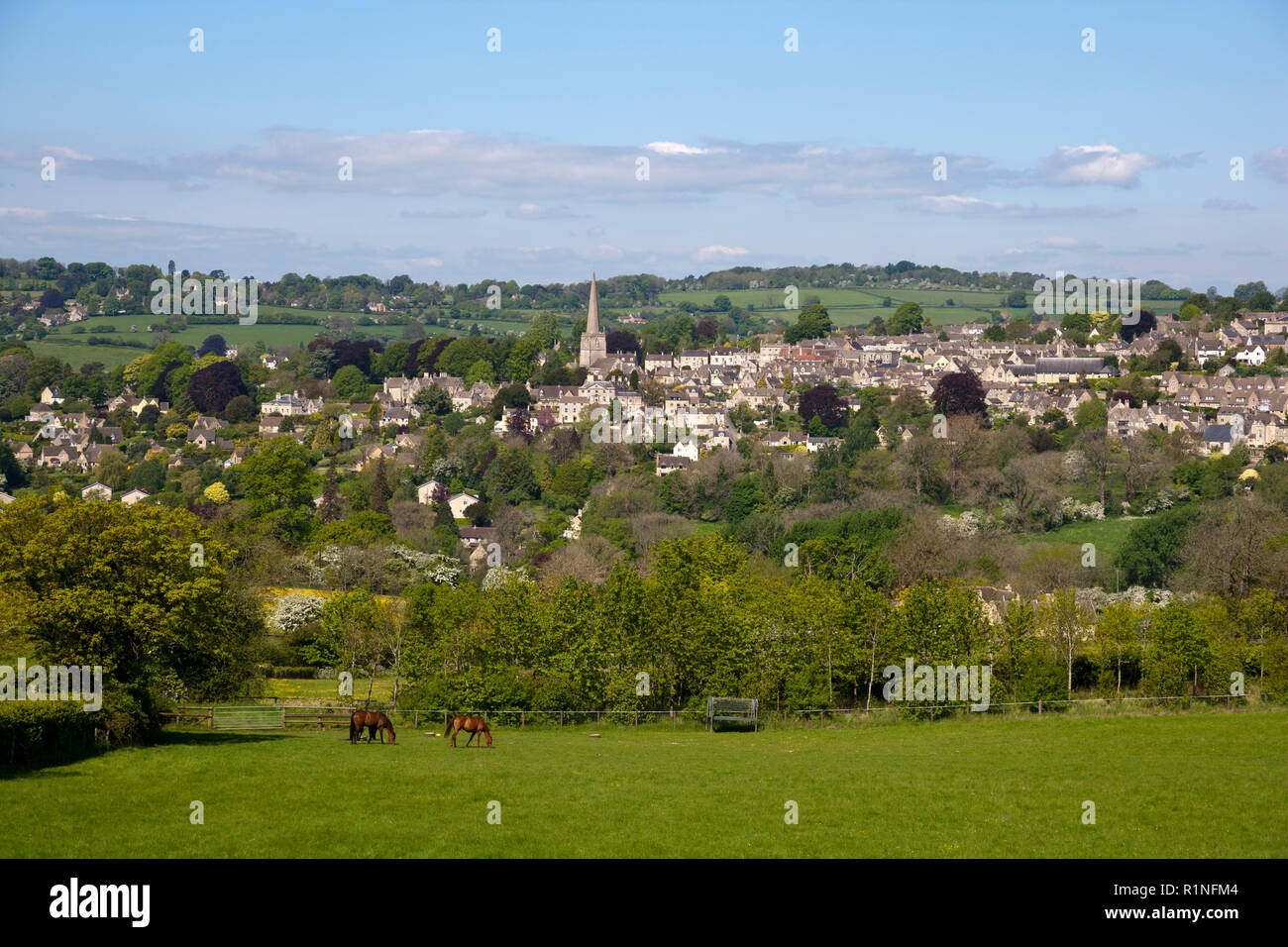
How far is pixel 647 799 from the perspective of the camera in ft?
60.3

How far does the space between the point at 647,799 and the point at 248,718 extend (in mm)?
12001

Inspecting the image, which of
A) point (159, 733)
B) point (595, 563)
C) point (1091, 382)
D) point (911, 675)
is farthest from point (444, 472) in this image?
point (159, 733)

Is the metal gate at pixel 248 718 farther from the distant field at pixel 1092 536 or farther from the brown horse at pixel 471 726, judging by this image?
the distant field at pixel 1092 536

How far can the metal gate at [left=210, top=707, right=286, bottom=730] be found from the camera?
86.7ft

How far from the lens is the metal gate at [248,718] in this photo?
26.4 metres

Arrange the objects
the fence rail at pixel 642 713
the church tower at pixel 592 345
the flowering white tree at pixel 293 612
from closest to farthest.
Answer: the fence rail at pixel 642 713 → the flowering white tree at pixel 293 612 → the church tower at pixel 592 345

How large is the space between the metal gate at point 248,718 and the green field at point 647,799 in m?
1.11

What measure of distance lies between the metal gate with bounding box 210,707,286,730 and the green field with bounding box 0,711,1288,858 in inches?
43.8

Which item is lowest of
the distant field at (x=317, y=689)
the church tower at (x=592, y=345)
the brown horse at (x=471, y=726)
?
the distant field at (x=317, y=689)

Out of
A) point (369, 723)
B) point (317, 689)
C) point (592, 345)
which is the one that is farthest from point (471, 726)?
point (592, 345)

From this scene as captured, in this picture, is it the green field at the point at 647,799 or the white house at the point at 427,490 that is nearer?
the green field at the point at 647,799

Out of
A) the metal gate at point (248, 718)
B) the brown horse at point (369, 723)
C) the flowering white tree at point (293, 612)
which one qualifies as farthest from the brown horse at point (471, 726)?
the flowering white tree at point (293, 612)
